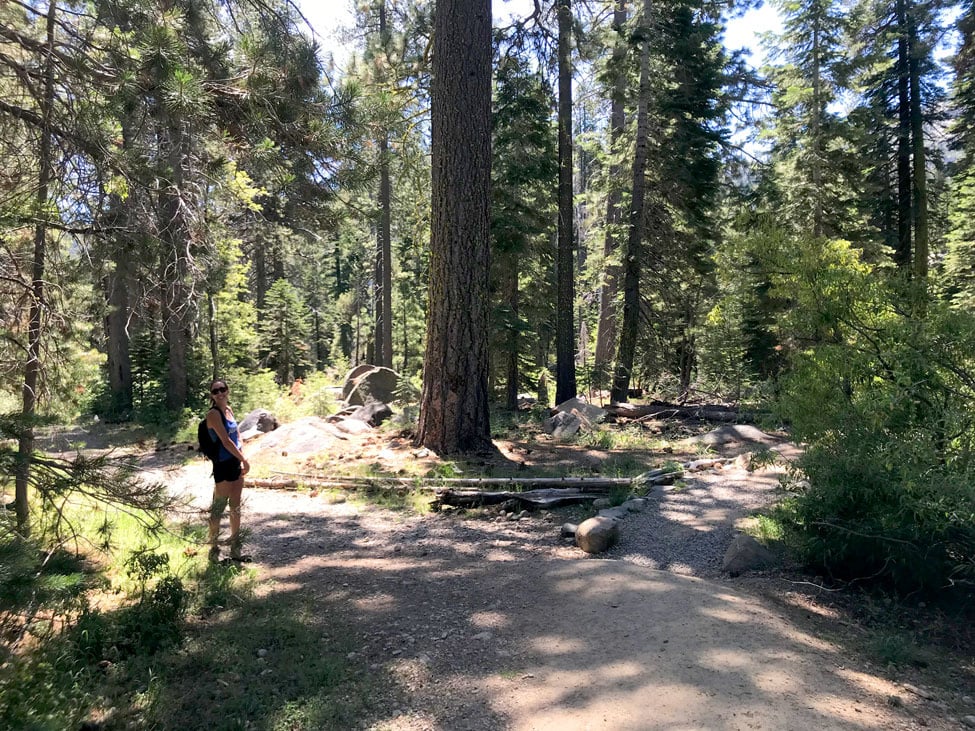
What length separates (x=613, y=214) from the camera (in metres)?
19.9

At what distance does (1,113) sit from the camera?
5.06m

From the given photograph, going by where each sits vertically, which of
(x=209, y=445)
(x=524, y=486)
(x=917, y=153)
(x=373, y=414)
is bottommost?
(x=524, y=486)

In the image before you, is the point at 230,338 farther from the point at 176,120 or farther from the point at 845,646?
the point at 845,646

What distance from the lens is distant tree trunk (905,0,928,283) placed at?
65.3 ft

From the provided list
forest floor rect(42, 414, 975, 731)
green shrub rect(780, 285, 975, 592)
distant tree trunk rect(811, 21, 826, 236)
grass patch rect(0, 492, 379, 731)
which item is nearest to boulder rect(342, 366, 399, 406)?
forest floor rect(42, 414, 975, 731)

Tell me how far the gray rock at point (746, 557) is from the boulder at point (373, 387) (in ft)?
48.8

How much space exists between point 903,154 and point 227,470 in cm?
2528

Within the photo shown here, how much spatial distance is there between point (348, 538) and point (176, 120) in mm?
4680

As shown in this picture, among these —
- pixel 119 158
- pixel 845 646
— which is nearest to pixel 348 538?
pixel 119 158

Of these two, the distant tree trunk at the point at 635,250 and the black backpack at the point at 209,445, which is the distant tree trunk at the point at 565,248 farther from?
the black backpack at the point at 209,445

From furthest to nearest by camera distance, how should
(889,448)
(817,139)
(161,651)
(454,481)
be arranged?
(817,139) → (454,481) → (889,448) → (161,651)

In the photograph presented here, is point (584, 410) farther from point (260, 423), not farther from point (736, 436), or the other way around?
point (260, 423)

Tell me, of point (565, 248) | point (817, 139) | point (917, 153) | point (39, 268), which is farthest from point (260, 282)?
point (39, 268)

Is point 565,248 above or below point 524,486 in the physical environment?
above
